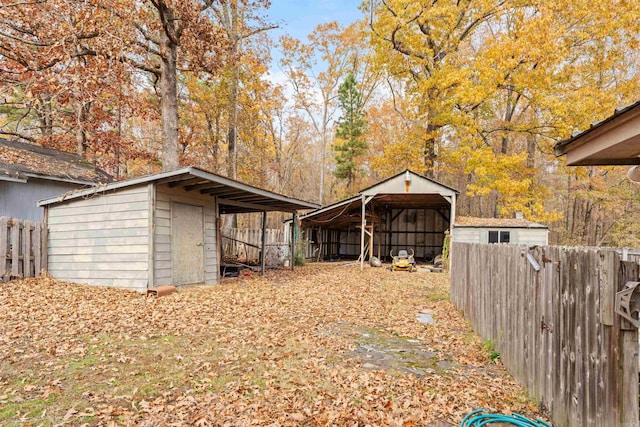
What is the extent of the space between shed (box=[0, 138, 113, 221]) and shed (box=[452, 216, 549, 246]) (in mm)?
13898

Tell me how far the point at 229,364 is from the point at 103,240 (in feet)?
19.4

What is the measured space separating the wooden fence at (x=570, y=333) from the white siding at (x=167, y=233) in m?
6.79

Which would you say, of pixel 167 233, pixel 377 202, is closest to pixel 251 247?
pixel 377 202

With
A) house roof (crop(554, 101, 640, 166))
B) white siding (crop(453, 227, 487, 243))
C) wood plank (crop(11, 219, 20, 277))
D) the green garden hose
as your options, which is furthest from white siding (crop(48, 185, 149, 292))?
white siding (crop(453, 227, 487, 243))

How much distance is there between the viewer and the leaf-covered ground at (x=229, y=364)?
3045 millimetres

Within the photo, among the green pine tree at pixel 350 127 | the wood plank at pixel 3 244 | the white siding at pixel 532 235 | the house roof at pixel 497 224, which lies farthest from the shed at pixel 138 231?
the green pine tree at pixel 350 127

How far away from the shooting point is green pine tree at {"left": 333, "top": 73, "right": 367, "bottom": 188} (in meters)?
24.5

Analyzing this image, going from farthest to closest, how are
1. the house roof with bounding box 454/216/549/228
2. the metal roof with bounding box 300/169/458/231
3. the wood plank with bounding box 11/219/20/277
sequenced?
the house roof with bounding box 454/216/549/228, the metal roof with bounding box 300/169/458/231, the wood plank with bounding box 11/219/20/277

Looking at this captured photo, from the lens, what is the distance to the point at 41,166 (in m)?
11.7

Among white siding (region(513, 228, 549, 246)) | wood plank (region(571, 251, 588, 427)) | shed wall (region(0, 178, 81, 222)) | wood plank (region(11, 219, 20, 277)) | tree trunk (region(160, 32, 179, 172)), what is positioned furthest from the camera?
white siding (region(513, 228, 549, 246))

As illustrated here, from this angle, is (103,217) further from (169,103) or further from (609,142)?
(609,142)

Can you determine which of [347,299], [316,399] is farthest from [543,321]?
[347,299]

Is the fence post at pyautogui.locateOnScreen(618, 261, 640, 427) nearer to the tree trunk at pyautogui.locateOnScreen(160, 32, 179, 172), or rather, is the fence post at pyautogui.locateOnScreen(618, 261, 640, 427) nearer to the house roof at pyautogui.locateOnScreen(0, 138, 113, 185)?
the house roof at pyautogui.locateOnScreen(0, 138, 113, 185)

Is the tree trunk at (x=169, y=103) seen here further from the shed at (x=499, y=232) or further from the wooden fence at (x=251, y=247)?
the shed at (x=499, y=232)
